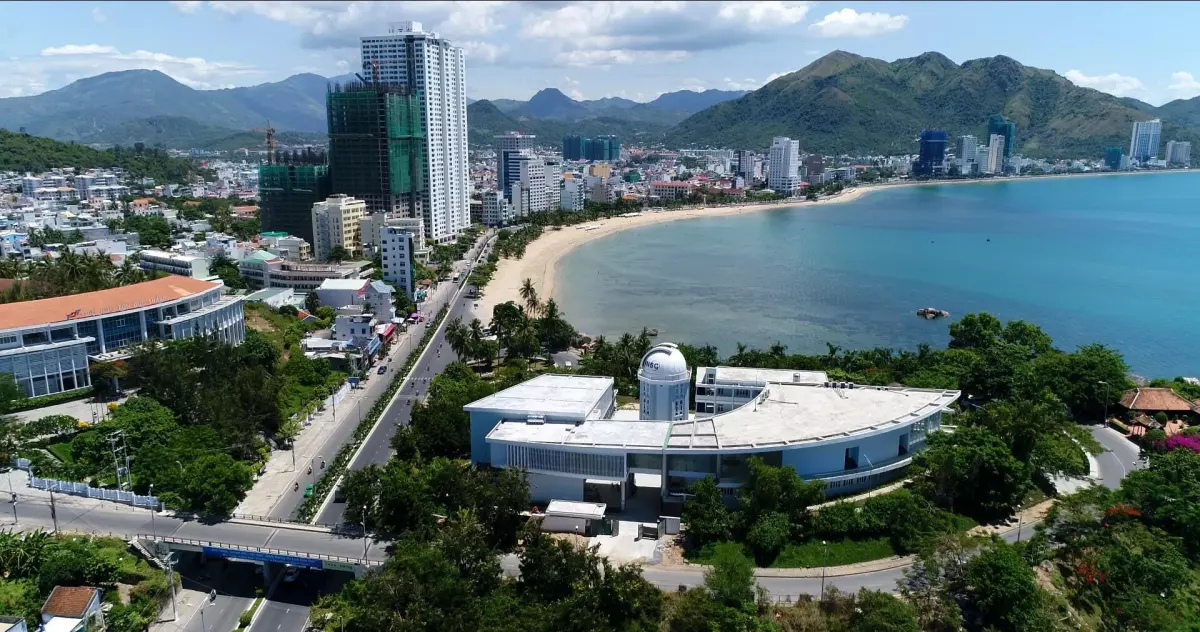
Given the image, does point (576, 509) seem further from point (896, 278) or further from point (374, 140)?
point (896, 278)

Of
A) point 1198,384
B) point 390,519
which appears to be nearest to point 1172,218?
point 1198,384

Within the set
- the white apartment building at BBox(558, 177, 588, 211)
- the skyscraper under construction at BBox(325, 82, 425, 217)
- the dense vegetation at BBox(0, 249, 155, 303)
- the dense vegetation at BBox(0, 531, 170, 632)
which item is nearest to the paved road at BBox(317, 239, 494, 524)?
the dense vegetation at BBox(0, 531, 170, 632)

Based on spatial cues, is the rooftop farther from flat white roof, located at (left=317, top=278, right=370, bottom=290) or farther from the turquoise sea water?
the turquoise sea water

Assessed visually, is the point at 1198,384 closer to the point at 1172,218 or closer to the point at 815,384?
the point at 815,384

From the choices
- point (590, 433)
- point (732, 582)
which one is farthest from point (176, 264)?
point (732, 582)

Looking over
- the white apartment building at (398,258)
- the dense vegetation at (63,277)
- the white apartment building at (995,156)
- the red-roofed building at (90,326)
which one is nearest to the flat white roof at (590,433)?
the red-roofed building at (90,326)
